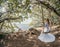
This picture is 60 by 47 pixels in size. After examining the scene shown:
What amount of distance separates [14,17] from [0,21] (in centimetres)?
62

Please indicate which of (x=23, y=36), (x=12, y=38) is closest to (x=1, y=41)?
(x=12, y=38)

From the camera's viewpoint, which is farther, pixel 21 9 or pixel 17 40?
pixel 17 40

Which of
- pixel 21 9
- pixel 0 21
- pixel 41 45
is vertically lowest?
pixel 41 45

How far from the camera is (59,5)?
681 centimetres

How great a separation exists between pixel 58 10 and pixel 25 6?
5.72 ft

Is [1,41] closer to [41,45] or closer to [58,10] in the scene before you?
[41,45]

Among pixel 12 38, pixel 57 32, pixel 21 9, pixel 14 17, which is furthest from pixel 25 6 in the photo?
pixel 57 32

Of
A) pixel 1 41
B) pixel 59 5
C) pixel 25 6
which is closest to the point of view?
pixel 25 6

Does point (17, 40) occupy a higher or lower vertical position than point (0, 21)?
lower

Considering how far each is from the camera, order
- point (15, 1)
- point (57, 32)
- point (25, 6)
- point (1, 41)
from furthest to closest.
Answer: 1. point (57, 32)
2. point (1, 41)
3. point (25, 6)
4. point (15, 1)

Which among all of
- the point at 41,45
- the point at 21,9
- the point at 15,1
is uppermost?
the point at 15,1

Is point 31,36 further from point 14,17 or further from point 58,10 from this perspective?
point 58,10

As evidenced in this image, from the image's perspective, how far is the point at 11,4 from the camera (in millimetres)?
5848

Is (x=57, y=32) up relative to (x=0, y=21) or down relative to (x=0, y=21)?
down
